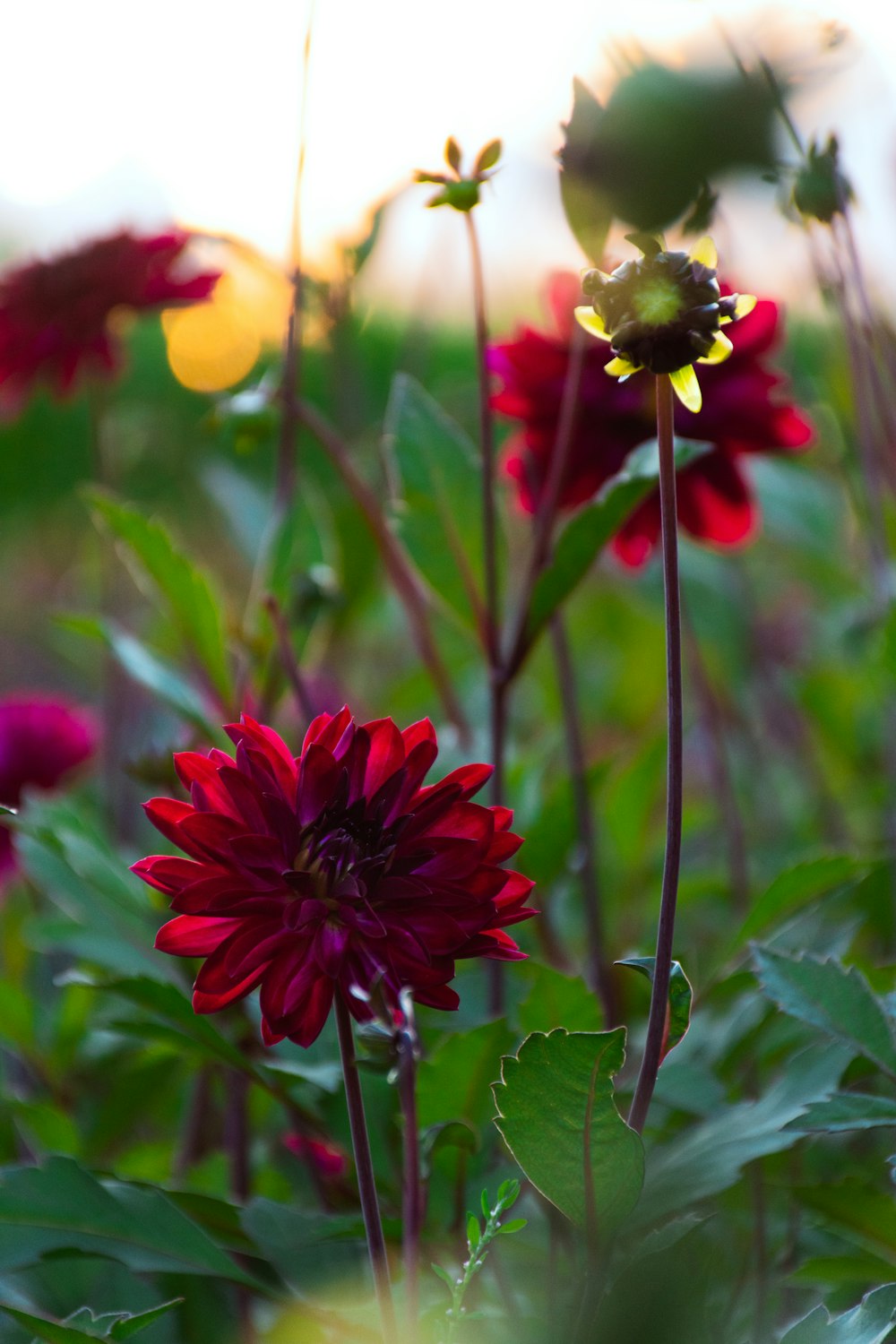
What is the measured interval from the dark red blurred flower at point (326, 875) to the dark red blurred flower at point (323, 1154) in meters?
0.19

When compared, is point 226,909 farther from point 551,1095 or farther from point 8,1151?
point 8,1151

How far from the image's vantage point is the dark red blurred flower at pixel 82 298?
2.58 feet

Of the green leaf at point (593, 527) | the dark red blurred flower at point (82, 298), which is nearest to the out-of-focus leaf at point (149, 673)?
the green leaf at point (593, 527)

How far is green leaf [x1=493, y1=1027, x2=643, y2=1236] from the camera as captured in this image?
0.27m

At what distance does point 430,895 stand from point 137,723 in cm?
90

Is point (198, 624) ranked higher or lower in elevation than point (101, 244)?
lower

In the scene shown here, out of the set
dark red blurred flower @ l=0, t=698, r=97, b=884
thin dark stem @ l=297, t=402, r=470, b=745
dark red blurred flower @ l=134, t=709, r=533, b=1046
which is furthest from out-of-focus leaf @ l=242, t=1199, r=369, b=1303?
dark red blurred flower @ l=0, t=698, r=97, b=884

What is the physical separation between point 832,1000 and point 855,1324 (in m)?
0.08

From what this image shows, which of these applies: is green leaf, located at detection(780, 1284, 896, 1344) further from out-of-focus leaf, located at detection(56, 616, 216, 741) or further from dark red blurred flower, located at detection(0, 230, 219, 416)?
dark red blurred flower, located at detection(0, 230, 219, 416)

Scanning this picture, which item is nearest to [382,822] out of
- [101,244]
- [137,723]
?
[101,244]

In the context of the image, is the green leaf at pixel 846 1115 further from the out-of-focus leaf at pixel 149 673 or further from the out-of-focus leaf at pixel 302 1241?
the out-of-focus leaf at pixel 149 673

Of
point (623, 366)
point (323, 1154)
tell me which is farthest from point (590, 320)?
point (323, 1154)

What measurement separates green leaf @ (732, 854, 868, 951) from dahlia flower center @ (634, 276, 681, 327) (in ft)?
0.75

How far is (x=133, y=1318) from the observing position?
0.29 metres
